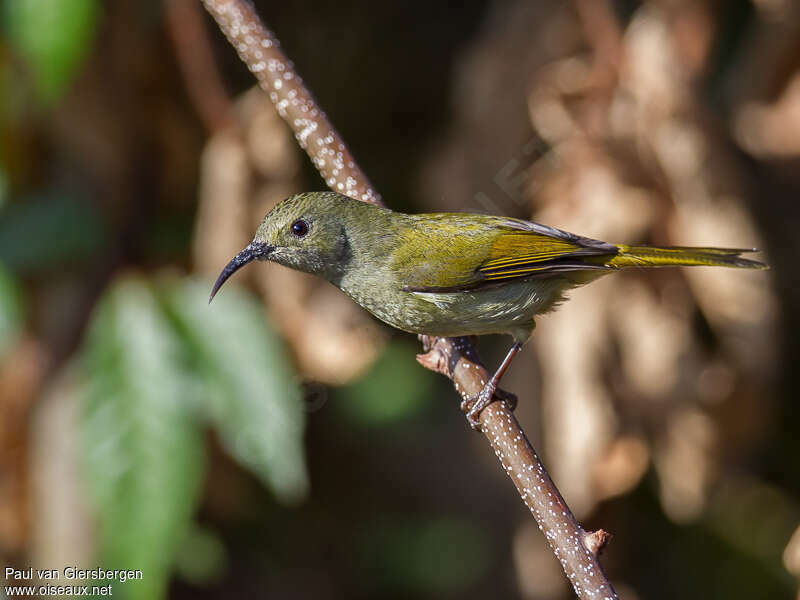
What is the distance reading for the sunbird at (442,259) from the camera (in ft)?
9.12

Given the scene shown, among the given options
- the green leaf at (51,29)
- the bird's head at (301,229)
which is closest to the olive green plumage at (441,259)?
the bird's head at (301,229)

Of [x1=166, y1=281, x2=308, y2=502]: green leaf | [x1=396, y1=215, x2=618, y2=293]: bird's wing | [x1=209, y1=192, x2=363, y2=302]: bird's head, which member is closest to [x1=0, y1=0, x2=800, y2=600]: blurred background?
[x1=166, y1=281, x2=308, y2=502]: green leaf

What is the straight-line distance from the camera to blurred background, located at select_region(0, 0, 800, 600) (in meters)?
3.17


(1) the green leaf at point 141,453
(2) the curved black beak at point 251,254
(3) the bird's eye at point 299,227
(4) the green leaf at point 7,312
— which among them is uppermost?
(4) the green leaf at point 7,312

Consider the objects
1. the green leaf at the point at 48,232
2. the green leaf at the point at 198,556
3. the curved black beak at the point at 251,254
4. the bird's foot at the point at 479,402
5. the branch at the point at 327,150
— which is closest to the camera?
the branch at the point at 327,150

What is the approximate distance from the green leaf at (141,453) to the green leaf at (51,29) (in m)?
0.90

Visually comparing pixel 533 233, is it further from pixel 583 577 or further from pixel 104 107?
pixel 104 107

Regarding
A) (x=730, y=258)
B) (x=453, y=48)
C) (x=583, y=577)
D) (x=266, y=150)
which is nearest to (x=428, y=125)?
(x=453, y=48)

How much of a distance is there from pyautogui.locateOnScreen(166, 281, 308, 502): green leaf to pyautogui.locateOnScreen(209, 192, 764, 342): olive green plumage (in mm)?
446

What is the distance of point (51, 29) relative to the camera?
116 inches

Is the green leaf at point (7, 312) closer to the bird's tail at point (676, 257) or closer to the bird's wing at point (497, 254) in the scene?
the bird's wing at point (497, 254)

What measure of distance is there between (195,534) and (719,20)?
130 inches

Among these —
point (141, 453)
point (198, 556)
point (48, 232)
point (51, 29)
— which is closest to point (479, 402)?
point (141, 453)

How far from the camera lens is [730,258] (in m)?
2.77
